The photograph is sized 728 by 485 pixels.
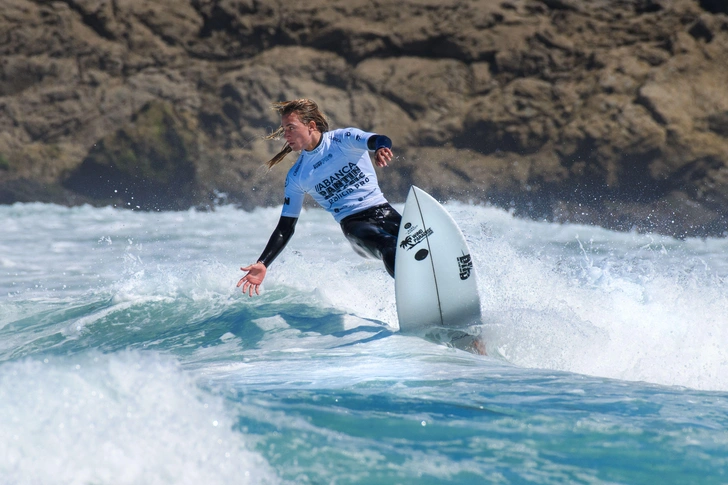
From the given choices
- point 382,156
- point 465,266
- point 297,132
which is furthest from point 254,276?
point 465,266

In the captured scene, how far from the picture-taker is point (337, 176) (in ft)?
17.3

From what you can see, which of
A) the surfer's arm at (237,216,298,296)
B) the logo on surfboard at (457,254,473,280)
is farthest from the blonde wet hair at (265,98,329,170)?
the logo on surfboard at (457,254,473,280)

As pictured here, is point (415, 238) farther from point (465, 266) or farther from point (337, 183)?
point (337, 183)

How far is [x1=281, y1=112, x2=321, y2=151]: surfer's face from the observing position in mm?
5109

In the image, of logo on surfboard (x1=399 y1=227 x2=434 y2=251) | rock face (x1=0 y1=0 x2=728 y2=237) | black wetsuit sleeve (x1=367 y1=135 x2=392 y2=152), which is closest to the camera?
black wetsuit sleeve (x1=367 y1=135 x2=392 y2=152)

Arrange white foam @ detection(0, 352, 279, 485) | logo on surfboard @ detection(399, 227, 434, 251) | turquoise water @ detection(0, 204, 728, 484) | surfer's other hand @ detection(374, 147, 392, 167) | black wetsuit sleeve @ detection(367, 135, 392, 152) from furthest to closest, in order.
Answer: logo on surfboard @ detection(399, 227, 434, 251), black wetsuit sleeve @ detection(367, 135, 392, 152), surfer's other hand @ detection(374, 147, 392, 167), turquoise water @ detection(0, 204, 728, 484), white foam @ detection(0, 352, 279, 485)

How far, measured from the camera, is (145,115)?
698 inches

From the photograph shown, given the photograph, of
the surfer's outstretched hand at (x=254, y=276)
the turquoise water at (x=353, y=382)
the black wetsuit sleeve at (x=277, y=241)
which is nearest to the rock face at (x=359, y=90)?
the turquoise water at (x=353, y=382)

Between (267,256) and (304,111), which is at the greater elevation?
(304,111)

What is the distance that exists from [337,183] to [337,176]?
0.05 m

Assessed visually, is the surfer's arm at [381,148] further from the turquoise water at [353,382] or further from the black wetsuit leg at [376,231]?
the turquoise water at [353,382]

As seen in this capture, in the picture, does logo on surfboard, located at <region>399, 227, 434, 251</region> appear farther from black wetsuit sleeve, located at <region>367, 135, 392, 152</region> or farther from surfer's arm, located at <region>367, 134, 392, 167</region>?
black wetsuit sleeve, located at <region>367, 135, 392, 152</region>

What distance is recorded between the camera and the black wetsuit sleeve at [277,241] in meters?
5.15

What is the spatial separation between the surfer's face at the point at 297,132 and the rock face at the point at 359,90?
11.3m
